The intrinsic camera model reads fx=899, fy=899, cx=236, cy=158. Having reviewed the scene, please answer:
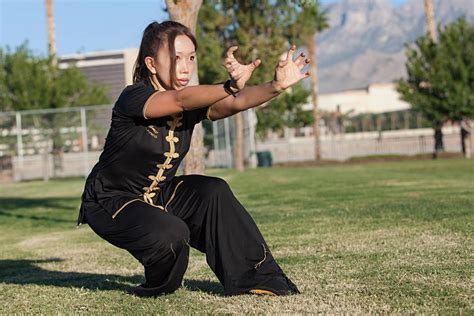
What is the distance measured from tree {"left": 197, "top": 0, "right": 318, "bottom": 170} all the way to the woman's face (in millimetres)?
30907

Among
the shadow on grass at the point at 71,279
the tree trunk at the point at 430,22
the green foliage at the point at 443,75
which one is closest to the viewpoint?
the shadow on grass at the point at 71,279

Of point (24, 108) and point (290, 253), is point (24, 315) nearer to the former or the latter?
point (290, 253)

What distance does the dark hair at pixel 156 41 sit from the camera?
17.1 ft

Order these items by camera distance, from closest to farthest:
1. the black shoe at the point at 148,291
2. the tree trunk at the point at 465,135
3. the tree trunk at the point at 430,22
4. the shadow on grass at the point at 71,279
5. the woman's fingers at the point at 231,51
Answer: the woman's fingers at the point at 231,51, the black shoe at the point at 148,291, the shadow on grass at the point at 71,279, the tree trunk at the point at 465,135, the tree trunk at the point at 430,22

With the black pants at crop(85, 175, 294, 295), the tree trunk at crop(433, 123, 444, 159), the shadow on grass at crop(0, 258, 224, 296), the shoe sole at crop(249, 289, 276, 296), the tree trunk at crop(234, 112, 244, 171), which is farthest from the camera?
the tree trunk at crop(433, 123, 444, 159)

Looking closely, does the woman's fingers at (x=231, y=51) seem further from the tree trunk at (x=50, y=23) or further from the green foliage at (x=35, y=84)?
the tree trunk at (x=50, y=23)

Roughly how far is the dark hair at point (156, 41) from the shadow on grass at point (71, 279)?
1496 millimetres

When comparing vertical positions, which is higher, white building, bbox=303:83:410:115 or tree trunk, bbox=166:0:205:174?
white building, bbox=303:83:410:115

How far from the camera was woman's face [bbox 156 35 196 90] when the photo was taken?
204 inches

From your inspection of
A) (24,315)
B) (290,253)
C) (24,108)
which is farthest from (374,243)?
(24,108)

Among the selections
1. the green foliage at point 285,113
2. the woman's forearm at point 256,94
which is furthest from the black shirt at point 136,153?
the green foliage at point 285,113

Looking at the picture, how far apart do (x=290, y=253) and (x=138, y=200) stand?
2805 millimetres

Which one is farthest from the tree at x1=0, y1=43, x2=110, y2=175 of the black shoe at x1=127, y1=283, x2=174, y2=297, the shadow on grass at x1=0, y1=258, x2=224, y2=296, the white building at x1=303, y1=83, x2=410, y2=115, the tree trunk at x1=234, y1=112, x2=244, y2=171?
the white building at x1=303, y1=83, x2=410, y2=115

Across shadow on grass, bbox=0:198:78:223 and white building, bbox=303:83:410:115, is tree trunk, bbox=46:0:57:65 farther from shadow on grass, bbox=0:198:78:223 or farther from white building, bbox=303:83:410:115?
white building, bbox=303:83:410:115
